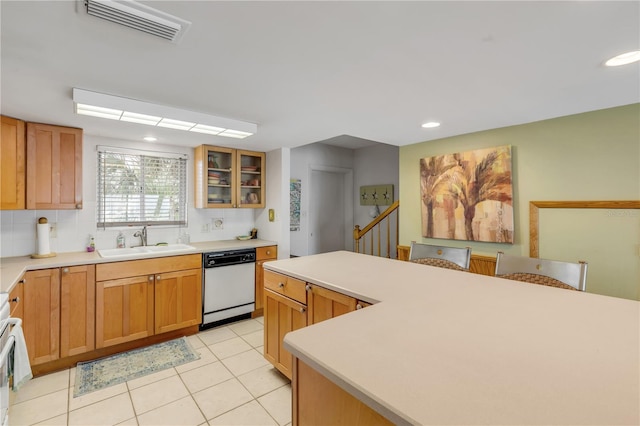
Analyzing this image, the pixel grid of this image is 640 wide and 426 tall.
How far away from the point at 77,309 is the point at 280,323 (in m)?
1.83

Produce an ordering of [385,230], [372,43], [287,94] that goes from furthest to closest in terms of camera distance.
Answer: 1. [385,230]
2. [287,94]
3. [372,43]

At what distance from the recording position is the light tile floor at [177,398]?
189 centimetres

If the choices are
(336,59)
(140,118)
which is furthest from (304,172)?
(336,59)

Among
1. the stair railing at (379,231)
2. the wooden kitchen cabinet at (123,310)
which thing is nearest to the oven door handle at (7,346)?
the wooden kitchen cabinet at (123,310)

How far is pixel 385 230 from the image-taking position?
4934mm

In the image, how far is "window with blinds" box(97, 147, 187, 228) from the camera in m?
3.18

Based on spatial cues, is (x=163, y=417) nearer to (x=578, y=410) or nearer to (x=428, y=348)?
(x=428, y=348)

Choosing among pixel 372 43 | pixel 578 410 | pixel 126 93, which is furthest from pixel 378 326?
pixel 126 93

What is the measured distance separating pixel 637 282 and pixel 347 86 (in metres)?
2.52

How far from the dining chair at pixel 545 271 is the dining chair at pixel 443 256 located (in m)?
0.24

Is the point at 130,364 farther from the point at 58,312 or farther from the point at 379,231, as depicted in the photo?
the point at 379,231

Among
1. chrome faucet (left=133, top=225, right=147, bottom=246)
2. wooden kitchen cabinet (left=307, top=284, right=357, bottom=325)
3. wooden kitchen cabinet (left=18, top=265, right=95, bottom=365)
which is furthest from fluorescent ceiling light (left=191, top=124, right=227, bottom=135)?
wooden kitchen cabinet (left=307, top=284, right=357, bottom=325)

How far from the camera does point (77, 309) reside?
8.37 feet

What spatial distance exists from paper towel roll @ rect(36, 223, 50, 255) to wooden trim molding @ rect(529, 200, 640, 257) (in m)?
4.37
